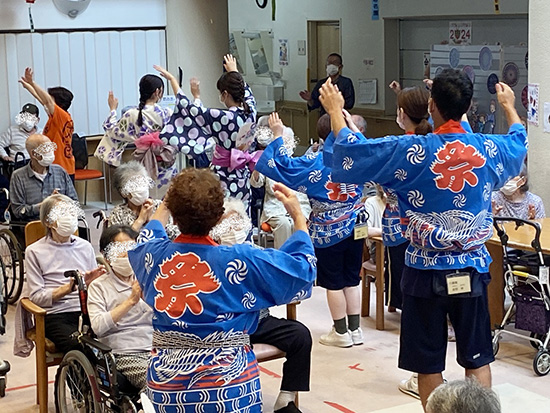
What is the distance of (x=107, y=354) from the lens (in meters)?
3.91

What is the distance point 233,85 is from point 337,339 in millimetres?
1827

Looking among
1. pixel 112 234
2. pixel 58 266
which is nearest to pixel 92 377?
pixel 112 234

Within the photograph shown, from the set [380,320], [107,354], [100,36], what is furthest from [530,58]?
[100,36]

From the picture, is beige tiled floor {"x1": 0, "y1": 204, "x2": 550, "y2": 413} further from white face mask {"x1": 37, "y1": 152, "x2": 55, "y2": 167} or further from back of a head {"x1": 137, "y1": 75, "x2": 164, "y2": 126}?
back of a head {"x1": 137, "y1": 75, "x2": 164, "y2": 126}

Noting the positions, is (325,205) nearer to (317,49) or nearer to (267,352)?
(267,352)

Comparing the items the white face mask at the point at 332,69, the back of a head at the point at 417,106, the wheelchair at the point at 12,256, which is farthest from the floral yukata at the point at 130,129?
the white face mask at the point at 332,69

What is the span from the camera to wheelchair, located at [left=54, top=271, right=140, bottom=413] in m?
3.91

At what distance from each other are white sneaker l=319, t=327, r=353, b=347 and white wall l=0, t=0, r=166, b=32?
17.9 feet

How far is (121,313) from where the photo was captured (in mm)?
4016

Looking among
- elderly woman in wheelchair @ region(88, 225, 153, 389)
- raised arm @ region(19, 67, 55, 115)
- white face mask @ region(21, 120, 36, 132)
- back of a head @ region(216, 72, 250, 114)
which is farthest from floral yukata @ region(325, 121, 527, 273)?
white face mask @ region(21, 120, 36, 132)

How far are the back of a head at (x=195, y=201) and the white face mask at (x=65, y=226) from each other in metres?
1.91

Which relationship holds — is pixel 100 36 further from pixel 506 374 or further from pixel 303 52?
pixel 506 374

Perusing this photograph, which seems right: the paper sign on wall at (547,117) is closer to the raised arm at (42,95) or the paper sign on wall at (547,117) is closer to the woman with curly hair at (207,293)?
the raised arm at (42,95)

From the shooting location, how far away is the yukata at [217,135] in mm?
6605
